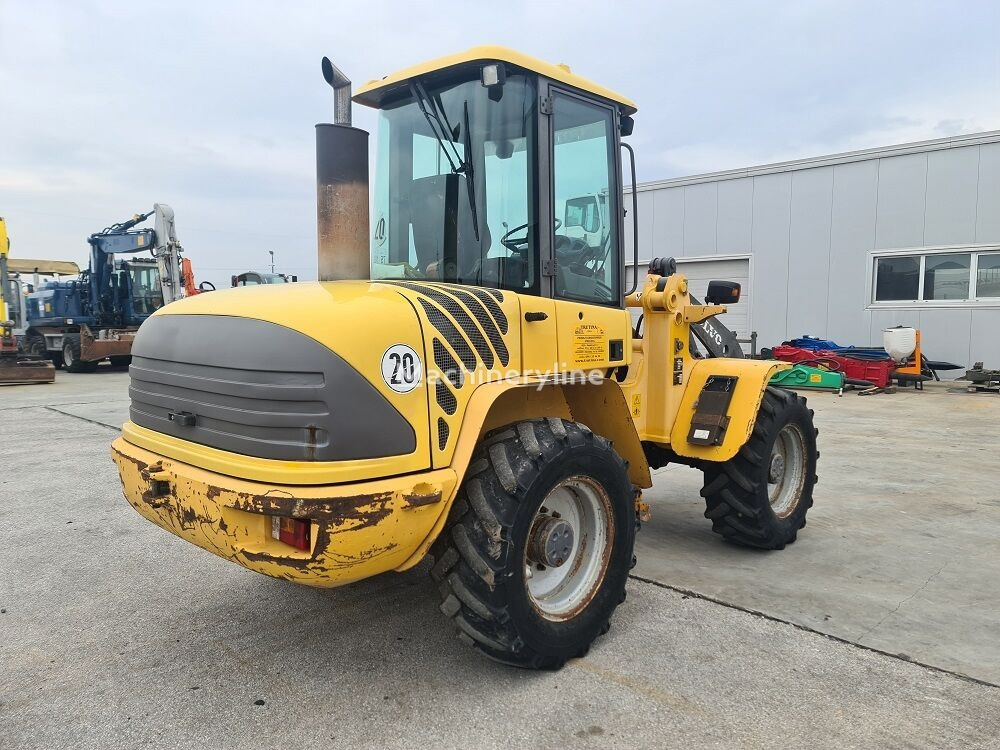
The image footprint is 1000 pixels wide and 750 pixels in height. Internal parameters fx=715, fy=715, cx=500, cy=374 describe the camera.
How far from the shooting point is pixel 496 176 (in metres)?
3.25

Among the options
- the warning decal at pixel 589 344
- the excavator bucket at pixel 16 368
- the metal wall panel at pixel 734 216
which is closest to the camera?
the warning decal at pixel 589 344

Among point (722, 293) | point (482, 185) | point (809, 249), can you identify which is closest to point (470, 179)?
point (482, 185)

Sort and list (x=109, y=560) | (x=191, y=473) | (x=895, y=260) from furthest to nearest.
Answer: (x=895, y=260) < (x=109, y=560) < (x=191, y=473)

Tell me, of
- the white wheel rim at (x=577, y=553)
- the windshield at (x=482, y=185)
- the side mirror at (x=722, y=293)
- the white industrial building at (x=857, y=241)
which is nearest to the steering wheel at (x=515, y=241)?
the windshield at (x=482, y=185)

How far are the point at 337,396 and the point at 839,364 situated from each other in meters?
12.7

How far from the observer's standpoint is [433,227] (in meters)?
3.41

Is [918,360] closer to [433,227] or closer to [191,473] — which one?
[433,227]

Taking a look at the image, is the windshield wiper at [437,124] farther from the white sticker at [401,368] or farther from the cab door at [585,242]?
the white sticker at [401,368]

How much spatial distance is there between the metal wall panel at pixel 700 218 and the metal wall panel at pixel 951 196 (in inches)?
166

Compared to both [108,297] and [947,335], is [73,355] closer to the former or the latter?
[108,297]

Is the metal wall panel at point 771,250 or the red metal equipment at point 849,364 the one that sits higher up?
Result: the metal wall panel at point 771,250

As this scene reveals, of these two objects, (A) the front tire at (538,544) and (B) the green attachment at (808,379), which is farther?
(B) the green attachment at (808,379)

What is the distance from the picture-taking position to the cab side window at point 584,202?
3420mm

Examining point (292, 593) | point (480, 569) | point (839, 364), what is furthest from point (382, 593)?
point (839, 364)
